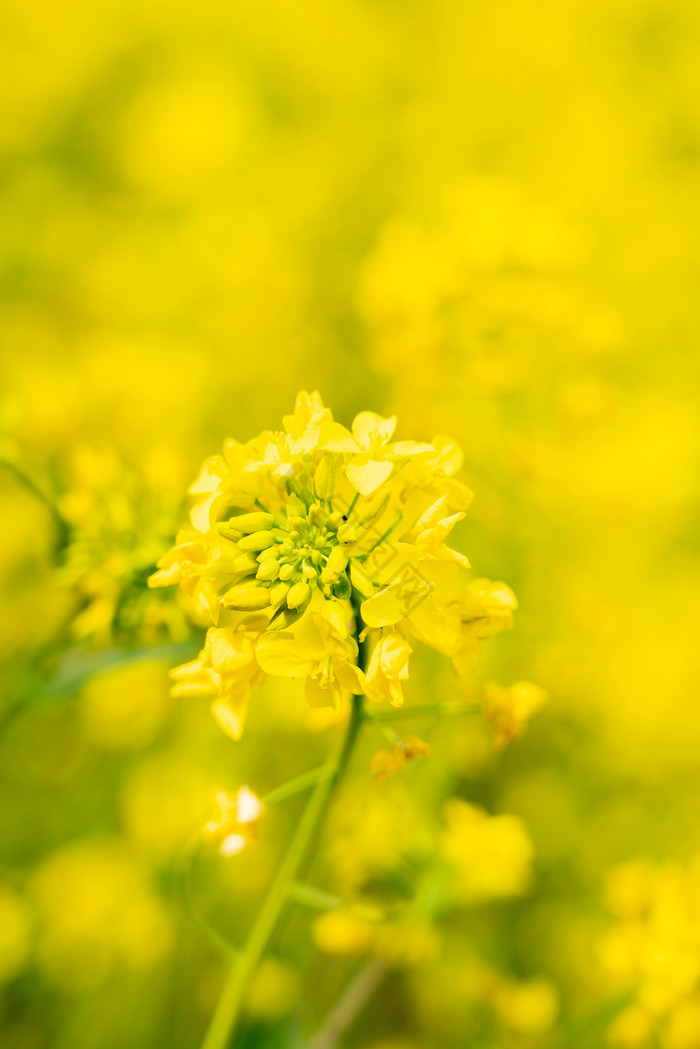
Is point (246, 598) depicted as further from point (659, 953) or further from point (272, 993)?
point (272, 993)

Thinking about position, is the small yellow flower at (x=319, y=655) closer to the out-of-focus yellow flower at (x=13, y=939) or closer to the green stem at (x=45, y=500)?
the green stem at (x=45, y=500)

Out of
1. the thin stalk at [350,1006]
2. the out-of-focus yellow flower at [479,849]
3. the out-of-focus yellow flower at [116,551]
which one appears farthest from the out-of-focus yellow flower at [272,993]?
the out-of-focus yellow flower at [116,551]

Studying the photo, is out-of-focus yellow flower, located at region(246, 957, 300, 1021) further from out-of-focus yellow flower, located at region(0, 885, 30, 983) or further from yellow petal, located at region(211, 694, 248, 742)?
yellow petal, located at region(211, 694, 248, 742)

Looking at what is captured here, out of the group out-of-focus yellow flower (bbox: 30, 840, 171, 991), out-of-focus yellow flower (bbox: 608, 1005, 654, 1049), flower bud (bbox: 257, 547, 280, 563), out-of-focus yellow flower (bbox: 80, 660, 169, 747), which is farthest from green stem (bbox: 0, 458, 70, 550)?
out-of-focus yellow flower (bbox: 608, 1005, 654, 1049)

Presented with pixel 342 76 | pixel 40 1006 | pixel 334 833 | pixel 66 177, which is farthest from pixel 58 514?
pixel 342 76

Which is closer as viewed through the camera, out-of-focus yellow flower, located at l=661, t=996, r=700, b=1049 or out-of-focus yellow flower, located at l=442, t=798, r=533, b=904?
out-of-focus yellow flower, located at l=661, t=996, r=700, b=1049

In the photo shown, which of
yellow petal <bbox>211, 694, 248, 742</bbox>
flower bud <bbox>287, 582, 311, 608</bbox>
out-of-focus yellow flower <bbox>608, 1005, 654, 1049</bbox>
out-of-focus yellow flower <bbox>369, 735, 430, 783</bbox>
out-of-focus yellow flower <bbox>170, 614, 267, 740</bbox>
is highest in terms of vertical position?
flower bud <bbox>287, 582, 311, 608</bbox>

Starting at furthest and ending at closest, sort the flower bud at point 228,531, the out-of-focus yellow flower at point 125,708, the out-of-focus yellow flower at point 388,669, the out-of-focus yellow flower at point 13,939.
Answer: the out-of-focus yellow flower at point 125,708 < the out-of-focus yellow flower at point 13,939 < the flower bud at point 228,531 < the out-of-focus yellow flower at point 388,669
